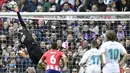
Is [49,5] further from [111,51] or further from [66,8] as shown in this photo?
[111,51]

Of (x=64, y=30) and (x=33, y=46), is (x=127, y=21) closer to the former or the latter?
(x=64, y=30)

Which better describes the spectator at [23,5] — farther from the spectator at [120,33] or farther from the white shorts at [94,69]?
the white shorts at [94,69]

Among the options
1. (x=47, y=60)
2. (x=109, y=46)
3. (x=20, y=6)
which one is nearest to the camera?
(x=109, y=46)

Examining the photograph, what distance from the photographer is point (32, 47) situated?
565 inches

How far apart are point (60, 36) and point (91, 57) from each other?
6.65 feet

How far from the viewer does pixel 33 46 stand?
14.4 m

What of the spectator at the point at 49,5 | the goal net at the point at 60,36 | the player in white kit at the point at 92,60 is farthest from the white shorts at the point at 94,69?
the spectator at the point at 49,5

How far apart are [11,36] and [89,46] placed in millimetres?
2263

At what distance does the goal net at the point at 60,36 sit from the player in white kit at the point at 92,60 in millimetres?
898

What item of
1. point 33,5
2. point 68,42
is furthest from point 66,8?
point 68,42

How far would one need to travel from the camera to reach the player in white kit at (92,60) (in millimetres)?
13870

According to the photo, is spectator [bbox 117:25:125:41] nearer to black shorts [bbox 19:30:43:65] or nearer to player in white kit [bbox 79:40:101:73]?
player in white kit [bbox 79:40:101:73]

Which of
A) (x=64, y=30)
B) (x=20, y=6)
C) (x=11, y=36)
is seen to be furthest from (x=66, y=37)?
(x=20, y=6)

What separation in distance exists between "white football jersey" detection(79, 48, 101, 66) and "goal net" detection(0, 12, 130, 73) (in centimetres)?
96
